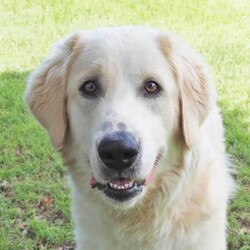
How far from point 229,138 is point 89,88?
2684 millimetres

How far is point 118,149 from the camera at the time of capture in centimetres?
268

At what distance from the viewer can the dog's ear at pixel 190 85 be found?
317 centimetres

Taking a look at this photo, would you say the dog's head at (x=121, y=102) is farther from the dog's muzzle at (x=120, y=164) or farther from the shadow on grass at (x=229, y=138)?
the shadow on grass at (x=229, y=138)

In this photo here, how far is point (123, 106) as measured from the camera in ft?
9.48

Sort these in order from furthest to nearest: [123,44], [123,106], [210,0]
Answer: [210,0] → [123,44] → [123,106]

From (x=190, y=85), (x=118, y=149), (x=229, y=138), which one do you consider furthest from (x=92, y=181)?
(x=229, y=138)

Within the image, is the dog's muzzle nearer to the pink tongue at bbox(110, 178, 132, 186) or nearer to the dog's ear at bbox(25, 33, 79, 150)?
the pink tongue at bbox(110, 178, 132, 186)

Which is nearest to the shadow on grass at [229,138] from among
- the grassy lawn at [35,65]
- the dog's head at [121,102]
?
the grassy lawn at [35,65]

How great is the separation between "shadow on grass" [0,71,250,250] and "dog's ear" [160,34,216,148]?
5.03ft

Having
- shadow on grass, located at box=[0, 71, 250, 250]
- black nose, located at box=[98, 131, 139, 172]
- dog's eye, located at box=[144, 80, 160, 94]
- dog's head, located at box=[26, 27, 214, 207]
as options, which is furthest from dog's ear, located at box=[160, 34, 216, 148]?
shadow on grass, located at box=[0, 71, 250, 250]

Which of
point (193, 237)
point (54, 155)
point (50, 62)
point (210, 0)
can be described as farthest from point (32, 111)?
point (210, 0)

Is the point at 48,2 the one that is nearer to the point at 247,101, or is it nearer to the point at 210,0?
the point at 210,0

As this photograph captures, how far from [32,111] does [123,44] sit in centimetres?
74

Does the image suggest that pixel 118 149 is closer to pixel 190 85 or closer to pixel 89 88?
pixel 89 88
